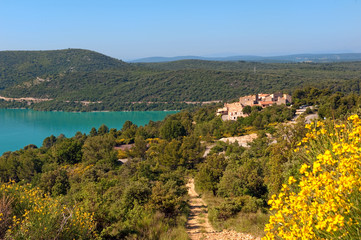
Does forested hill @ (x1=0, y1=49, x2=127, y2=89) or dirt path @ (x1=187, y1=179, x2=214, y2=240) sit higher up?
forested hill @ (x1=0, y1=49, x2=127, y2=89)

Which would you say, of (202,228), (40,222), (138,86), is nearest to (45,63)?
(138,86)

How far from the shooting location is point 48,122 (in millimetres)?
68062

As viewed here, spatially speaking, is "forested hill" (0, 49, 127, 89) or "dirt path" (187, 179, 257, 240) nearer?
"dirt path" (187, 179, 257, 240)

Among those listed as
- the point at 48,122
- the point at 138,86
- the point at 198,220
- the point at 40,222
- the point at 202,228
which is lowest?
the point at 48,122

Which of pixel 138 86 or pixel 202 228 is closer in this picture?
pixel 202 228

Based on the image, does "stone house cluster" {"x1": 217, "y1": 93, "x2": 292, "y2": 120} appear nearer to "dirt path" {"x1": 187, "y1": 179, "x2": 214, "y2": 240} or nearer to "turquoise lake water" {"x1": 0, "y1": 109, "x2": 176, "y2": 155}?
"dirt path" {"x1": 187, "y1": 179, "x2": 214, "y2": 240}

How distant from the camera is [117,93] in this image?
96.4 metres

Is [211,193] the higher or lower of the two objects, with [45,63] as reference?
lower

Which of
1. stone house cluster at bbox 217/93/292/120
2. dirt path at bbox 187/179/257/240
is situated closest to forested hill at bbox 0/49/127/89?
stone house cluster at bbox 217/93/292/120

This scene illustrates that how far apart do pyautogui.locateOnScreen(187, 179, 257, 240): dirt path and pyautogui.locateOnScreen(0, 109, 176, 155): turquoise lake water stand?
4324 cm

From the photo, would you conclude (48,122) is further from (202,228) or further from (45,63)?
(45,63)

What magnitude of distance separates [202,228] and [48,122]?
68694mm

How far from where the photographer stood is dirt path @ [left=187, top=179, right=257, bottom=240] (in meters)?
6.58

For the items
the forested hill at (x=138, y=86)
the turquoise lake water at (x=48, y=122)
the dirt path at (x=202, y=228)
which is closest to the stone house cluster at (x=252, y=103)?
the dirt path at (x=202, y=228)
